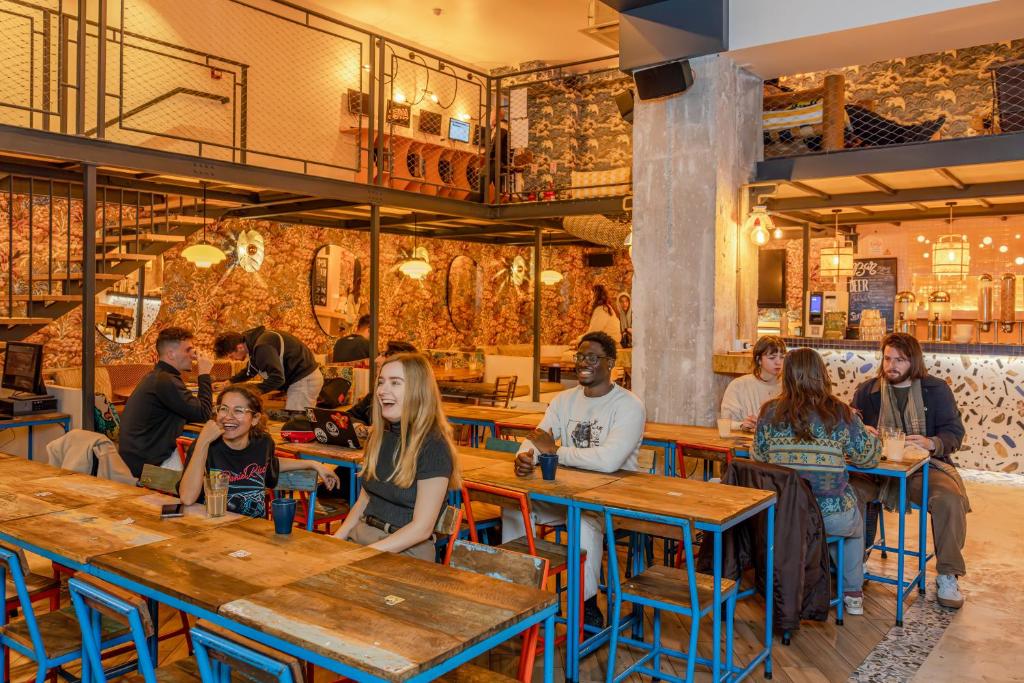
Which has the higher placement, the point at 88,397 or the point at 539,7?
the point at 539,7

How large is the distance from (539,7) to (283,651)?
10794 mm

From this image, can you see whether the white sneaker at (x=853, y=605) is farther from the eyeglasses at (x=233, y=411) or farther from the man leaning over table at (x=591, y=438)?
the eyeglasses at (x=233, y=411)

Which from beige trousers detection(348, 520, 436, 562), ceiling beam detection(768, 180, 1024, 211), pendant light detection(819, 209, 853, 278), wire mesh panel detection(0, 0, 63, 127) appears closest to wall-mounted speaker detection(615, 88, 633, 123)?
ceiling beam detection(768, 180, 1024, 211)

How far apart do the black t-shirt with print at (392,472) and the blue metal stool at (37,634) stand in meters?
0.92

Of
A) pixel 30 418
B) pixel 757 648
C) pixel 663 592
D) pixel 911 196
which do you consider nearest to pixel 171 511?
pixel 663 592

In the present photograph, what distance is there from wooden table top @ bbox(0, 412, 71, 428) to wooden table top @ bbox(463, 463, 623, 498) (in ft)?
13.4

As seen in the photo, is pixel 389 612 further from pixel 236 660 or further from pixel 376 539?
pixel 376 539

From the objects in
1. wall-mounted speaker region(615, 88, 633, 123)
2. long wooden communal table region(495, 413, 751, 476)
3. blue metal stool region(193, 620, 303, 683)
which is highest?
wall-mounted speaker region(615, 88, 633, 123)

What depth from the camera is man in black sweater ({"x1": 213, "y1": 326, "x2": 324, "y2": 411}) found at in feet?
21.5

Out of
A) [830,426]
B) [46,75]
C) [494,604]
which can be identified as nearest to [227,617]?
[494,604]

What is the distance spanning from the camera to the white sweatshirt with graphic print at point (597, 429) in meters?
3.67

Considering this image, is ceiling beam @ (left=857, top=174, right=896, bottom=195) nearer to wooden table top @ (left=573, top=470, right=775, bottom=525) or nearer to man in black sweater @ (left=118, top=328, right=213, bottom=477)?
wooden table top @ (left=573, top=470, right=775, bottom=525)

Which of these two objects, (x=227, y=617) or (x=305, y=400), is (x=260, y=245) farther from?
(x=227, y=617)

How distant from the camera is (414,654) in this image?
1709 mm
